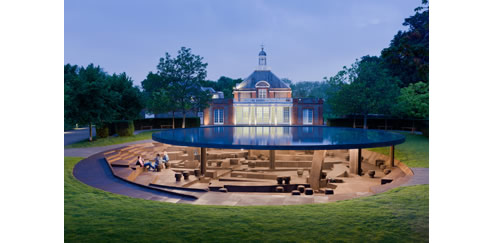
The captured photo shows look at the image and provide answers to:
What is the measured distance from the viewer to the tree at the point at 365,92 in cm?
3753

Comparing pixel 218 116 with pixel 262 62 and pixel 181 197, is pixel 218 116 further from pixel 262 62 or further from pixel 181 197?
pixel 181 197

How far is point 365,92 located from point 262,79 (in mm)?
20273

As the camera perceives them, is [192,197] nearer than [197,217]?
No

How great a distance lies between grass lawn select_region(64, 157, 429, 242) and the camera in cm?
626

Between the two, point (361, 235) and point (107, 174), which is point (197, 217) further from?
point (107, 174)

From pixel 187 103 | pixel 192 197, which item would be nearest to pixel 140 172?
pixel 192 197

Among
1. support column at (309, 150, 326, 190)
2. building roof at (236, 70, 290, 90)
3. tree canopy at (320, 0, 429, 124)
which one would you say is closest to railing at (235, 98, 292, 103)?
building roof at (236, 70, 290, 90)

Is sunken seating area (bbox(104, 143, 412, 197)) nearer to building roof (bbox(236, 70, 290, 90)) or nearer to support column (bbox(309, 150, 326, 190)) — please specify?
support column (bbox(309, 150, 326, 190))

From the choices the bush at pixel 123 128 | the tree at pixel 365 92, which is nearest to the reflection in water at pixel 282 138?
the bush at pixel 123 128

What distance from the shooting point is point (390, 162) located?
A: 18.6m

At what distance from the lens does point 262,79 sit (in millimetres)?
54594
